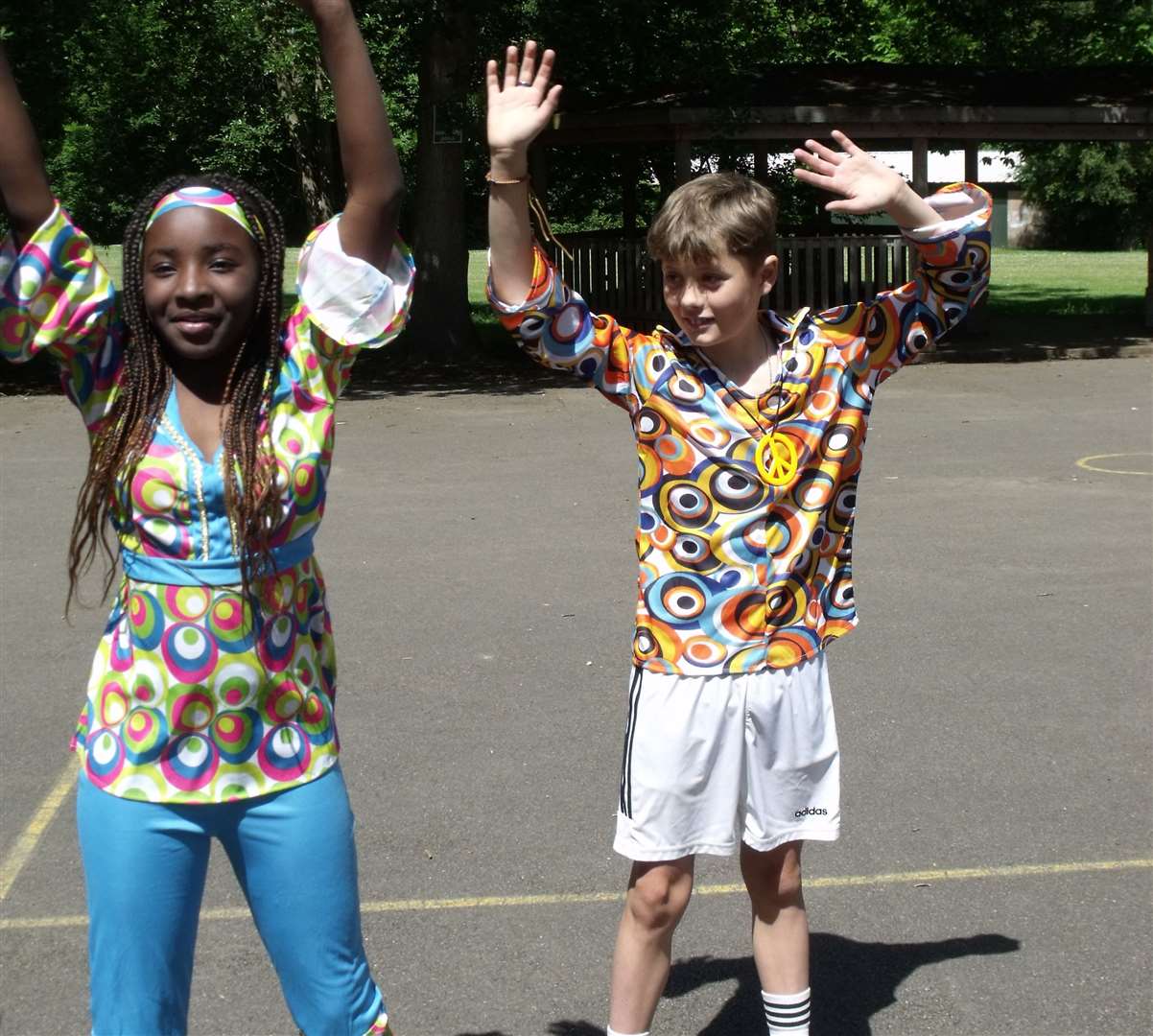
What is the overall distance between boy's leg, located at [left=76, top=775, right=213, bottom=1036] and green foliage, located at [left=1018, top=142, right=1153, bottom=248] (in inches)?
1761

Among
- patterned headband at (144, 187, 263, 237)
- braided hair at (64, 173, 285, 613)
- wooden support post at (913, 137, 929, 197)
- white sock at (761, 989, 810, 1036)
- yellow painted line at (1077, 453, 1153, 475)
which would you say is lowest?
yellow painted line at (1077, 453, 1153, 475)

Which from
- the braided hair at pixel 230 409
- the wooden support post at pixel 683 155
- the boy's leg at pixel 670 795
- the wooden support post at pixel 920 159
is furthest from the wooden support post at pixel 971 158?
the braided hair at pixel 230 409

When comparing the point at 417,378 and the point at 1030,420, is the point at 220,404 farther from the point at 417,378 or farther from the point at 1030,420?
the point at 417,378

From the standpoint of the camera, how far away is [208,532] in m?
2.36

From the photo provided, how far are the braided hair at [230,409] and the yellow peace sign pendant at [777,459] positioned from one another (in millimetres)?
884

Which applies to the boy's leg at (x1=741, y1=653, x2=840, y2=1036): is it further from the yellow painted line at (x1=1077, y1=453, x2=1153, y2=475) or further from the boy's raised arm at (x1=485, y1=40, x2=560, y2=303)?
the yellow painted line at (x1=1077, y1=453, x2=1153, y2=475)

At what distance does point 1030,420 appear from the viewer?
13016 mm

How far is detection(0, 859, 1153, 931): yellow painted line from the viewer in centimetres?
395

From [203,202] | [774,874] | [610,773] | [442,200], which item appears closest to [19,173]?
[203,202]

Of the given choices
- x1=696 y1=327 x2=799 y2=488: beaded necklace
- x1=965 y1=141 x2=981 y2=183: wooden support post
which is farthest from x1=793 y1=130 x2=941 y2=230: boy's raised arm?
x1=965 y1=141 x2=981 y2=183: wooden support post

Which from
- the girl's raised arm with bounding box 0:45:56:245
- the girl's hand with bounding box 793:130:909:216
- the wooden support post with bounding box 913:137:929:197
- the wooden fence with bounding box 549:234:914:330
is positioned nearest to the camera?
the girl's raised arm with bounding box 0:45:56:245

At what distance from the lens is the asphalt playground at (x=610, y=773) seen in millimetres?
3574

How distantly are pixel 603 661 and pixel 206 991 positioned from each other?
2820 mm

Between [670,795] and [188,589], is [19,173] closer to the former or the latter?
[188,589]
